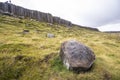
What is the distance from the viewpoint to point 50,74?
862 inches

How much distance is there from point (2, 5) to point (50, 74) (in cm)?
9043

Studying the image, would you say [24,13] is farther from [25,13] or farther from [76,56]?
[76,56]

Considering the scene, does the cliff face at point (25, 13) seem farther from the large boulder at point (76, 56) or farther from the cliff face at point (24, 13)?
the large boulder at point (76, 56)

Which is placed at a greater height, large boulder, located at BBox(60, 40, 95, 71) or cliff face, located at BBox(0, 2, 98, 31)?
cliff face, located at BBox(0, 2, 98, 31)

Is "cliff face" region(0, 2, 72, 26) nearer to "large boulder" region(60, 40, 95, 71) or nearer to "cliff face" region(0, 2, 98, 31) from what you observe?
"cliff face" region(0, 2, 98, 31)

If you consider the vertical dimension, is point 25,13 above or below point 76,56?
above

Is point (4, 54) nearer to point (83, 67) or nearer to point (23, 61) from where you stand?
point (23, 61)

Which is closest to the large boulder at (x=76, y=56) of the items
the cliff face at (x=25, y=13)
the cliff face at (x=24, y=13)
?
the cliff face at (x=24, y=13)

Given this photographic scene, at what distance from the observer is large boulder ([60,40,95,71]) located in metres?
21.8

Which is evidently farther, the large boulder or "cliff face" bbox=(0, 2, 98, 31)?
"cliff face" bbox=(0, 2, 98, 31)

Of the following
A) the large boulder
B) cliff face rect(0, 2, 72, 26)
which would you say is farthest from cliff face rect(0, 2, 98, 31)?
the large boulder

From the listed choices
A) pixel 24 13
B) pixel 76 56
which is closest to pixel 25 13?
pixel 24 13

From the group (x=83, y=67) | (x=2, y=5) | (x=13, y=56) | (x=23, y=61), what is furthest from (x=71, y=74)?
(x=2, y=5)

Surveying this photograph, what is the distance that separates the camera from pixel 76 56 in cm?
2259
